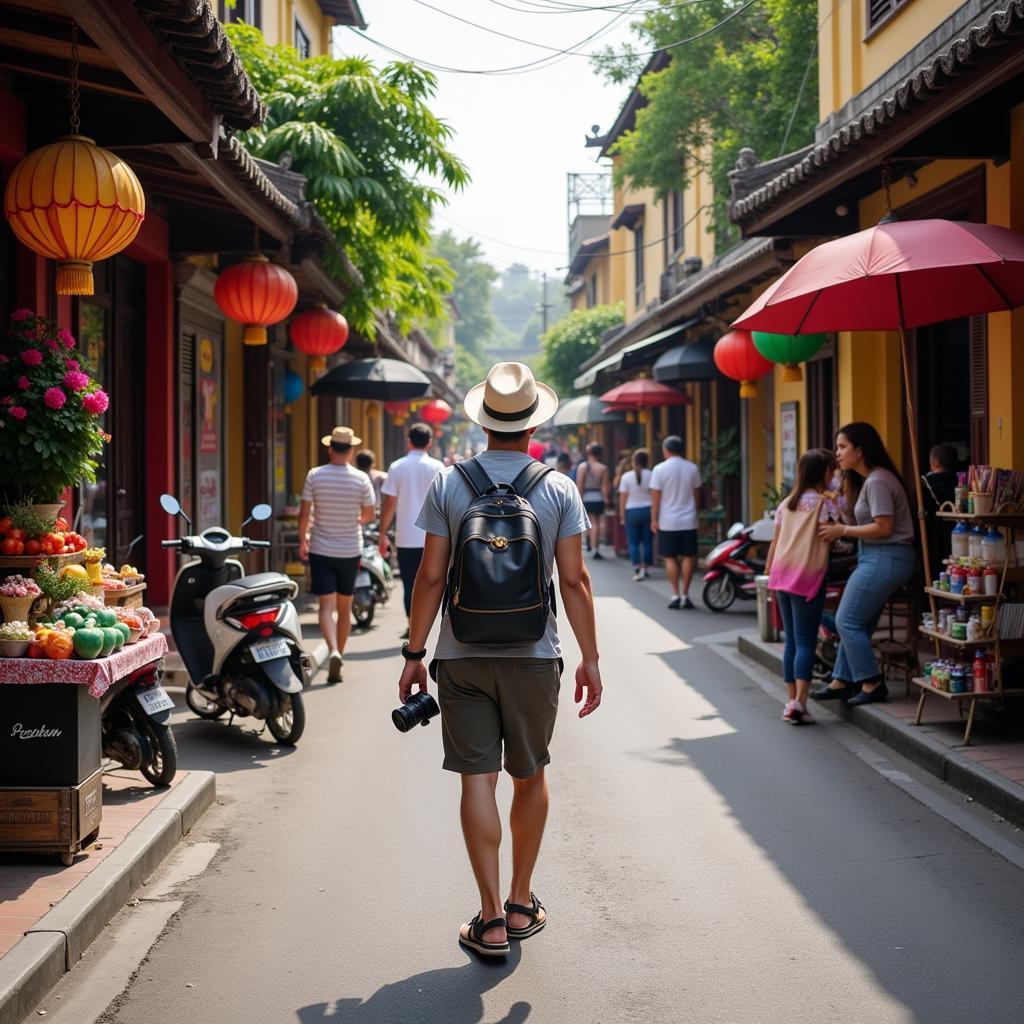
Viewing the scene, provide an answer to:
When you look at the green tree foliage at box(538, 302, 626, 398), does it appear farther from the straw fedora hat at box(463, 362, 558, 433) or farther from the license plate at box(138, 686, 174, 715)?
the straw fedora hat at box(463, 362, 558, 433)

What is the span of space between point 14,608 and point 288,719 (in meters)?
2.69

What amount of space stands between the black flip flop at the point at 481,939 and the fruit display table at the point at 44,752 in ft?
5.66

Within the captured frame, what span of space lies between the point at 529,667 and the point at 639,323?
20.1 m

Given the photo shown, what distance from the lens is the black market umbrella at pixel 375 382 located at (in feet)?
56.0

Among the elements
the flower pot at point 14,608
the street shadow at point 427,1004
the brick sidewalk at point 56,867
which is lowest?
the street shadow at point 427,1004

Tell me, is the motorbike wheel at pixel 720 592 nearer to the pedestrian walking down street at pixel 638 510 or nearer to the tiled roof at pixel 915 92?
the pedestrian walking down street at pixel 638 510

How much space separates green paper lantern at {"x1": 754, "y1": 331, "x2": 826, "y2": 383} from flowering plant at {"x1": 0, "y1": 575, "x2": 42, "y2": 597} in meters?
8.44

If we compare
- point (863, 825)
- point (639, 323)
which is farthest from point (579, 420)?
point (863, 825)

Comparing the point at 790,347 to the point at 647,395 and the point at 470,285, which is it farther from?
the point at 470,285

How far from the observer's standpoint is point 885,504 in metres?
8.66

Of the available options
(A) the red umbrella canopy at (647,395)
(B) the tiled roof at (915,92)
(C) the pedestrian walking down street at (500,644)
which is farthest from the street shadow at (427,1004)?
(A) the red umbrella canopy at (647,395)

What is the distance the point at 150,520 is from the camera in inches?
485

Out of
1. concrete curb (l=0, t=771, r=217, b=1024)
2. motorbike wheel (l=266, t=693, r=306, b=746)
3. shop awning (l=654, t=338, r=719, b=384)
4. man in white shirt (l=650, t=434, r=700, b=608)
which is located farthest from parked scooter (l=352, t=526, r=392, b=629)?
concrete curb (l=0, t=771, r=217, b=1024)

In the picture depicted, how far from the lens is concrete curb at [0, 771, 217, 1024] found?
4.19m
